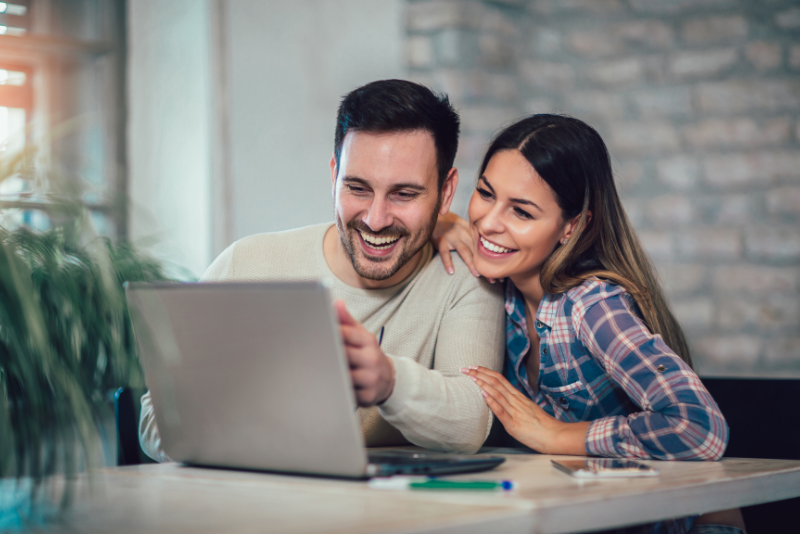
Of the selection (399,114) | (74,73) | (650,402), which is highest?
(74,73)

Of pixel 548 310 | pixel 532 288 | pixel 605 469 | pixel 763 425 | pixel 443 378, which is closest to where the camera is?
pixel 605 469

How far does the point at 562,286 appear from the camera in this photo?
151 centimetres

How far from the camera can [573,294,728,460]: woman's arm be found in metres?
1.21

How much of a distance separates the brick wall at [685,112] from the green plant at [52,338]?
2.26 metres

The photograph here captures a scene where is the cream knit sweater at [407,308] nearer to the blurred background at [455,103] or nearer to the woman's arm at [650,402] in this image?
the woman's arm at [650,402]

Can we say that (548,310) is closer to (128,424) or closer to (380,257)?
(380,257)

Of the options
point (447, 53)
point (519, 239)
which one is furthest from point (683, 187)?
point (519, 239)

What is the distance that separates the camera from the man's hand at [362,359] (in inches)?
37.8

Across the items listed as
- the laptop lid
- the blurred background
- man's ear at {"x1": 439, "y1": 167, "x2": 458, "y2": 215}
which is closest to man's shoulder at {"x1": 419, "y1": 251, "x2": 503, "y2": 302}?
man's ear at {"x1": 439, "y1": 167, "x2": 458, "y2": 215}

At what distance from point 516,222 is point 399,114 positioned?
0.33 meters

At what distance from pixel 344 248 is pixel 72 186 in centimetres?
97

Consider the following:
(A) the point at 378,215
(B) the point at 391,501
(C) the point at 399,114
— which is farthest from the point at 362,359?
(C) the point at 399,114

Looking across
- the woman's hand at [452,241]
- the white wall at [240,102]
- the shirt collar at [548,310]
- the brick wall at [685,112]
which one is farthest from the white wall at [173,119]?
the shirt collar at [548,310]

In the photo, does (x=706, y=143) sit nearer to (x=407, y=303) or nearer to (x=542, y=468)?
(x=407, y=303)
